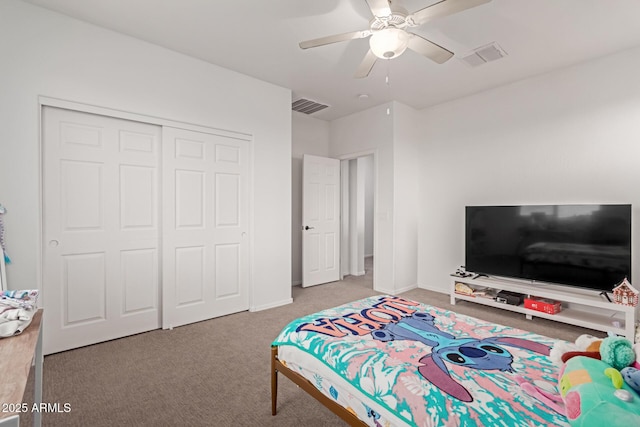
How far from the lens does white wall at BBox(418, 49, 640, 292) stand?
3.02 m

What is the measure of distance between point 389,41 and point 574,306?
3.46 metres

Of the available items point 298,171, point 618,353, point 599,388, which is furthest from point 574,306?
point 298,171

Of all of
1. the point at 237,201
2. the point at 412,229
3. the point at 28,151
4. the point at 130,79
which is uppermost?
the point at 130,79

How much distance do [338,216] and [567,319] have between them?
3.24 m

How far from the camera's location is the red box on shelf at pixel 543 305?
10.4 ft

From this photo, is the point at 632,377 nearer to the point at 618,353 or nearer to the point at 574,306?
the point at 618,353

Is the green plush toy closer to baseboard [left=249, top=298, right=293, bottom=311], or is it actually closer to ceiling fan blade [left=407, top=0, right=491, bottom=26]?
ceiling fan blade [left=407, top=0, right=491, bottom=26]

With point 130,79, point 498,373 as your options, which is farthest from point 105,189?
point 498,373

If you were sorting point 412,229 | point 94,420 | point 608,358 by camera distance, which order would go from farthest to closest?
point 412,229 → point 94,420 → point 608,358

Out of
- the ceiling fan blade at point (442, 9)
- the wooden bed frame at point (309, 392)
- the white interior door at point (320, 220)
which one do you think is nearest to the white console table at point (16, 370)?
the wooden bed frame at point (309, 392)

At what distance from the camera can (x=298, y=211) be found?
487 cm

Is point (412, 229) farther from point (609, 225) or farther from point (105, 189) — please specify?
point (105, 189)

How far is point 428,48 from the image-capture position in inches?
84.8

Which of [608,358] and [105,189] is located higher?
[105,189]
